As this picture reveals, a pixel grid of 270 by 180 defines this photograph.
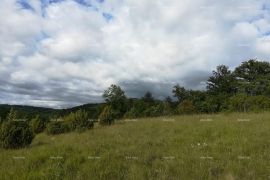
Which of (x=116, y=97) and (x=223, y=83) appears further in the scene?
(x=223, y=83)

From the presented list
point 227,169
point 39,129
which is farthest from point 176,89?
point 227,169

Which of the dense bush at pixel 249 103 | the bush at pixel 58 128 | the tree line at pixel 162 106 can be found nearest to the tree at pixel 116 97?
the tree line at pixel 162 106

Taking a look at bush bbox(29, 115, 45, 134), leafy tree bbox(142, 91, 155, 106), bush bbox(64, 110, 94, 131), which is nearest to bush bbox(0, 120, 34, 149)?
bush bbox(64, 110, 94, 131)

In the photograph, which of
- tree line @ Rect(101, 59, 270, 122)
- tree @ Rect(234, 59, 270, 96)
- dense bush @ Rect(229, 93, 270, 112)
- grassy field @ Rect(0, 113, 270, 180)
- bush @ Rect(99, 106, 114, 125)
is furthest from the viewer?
tree @ Rect(234, 59, 270, 96)

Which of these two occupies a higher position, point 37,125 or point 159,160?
point 37,125

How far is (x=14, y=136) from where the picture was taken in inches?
476

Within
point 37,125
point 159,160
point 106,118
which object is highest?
point 106,118

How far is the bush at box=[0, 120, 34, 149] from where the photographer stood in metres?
12.0

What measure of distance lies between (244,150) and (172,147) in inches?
76.8

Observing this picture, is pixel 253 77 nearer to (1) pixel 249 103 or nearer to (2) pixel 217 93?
(2) pixel 217 93

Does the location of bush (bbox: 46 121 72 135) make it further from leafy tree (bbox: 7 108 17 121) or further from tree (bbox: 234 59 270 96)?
tree (bbox: 234 59 270 96)

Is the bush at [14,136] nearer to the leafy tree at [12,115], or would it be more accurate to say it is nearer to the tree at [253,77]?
the leafy tree at [12,115]

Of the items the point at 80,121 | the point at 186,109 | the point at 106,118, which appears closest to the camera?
the point at 80,121

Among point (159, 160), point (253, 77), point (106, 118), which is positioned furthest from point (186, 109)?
point (159, 160)
